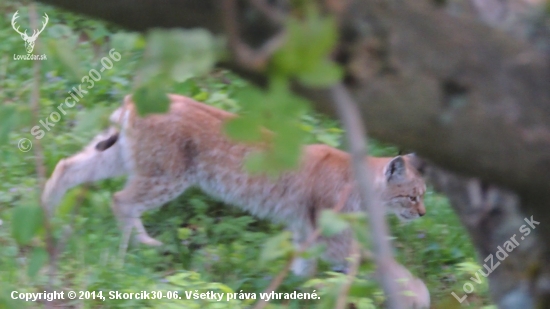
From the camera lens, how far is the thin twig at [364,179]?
1.42 metres

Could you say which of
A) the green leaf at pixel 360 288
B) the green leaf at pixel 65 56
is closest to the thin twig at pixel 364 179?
the green leaf at pixel 360 288

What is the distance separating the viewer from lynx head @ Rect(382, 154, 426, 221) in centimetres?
572

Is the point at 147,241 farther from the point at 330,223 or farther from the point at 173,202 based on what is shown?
the point at 330,223

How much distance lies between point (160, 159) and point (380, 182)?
1.58 m

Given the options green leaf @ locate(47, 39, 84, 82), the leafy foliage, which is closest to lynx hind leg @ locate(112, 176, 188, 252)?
the leafy foliage

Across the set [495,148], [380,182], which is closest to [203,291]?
[380,182]

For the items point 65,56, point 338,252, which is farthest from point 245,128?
point 338,252

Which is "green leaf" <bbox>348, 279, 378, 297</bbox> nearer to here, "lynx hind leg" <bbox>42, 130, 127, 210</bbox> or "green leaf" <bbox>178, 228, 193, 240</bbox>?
"green leaf" <bbox>178, 228, 193, 240</bbox>

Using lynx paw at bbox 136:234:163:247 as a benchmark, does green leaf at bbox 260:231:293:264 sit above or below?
below

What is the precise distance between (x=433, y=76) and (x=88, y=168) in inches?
174

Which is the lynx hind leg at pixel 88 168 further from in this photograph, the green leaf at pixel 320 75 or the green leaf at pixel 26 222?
the green leaf at pixel 320 75

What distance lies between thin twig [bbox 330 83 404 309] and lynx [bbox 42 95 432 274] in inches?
149

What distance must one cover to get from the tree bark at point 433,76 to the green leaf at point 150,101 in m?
0.12

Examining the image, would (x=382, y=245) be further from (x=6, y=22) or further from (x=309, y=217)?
(x=6, y=22)
